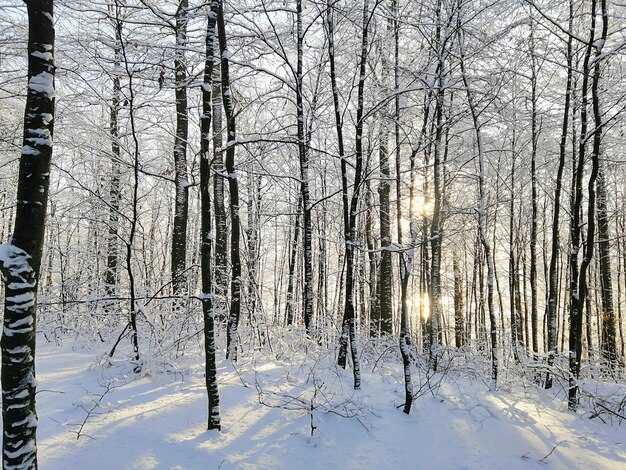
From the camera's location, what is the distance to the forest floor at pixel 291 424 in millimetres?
4207

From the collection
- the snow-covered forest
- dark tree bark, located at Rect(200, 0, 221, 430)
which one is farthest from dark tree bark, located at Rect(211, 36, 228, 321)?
dark tree bark, located at Rect(200, 0, 221, 430)

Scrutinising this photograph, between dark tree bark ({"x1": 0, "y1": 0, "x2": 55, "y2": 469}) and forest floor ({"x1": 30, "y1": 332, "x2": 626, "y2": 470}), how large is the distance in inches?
40.2

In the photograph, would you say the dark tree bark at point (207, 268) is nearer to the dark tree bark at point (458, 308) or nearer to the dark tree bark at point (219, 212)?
the dark tree bark at point (219, 212)

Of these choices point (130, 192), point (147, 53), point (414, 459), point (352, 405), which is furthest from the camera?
point (130, 192)

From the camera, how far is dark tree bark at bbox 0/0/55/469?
288cm

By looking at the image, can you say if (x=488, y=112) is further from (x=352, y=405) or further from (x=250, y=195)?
(x=250, y=195)

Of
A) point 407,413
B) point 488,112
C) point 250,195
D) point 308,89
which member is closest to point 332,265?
point 250,195

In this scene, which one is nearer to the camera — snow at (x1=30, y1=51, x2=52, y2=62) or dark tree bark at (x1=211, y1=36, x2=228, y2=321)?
snow at (x1=30, y1=51, x2=52, y2=62)

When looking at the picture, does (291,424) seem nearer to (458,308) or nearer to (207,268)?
(207,268)

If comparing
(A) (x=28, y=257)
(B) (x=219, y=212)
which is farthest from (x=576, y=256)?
(B) (x=219, y=212)

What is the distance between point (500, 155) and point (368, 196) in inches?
221

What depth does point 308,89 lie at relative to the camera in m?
10.4

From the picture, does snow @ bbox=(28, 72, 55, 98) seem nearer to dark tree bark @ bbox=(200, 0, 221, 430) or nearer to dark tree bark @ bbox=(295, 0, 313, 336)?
dark tree bark @ bbox=(200, 0, 221, 430)

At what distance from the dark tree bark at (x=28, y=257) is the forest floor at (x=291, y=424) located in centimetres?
102
